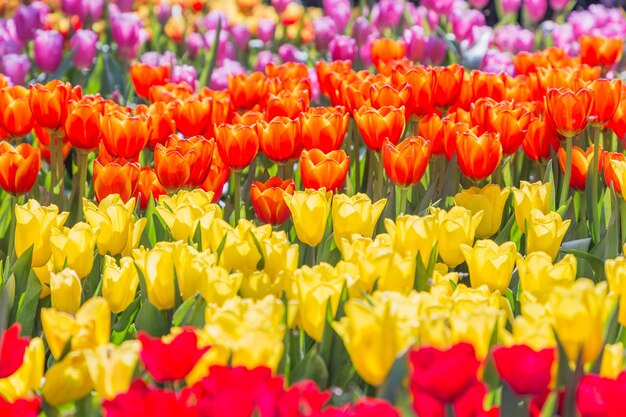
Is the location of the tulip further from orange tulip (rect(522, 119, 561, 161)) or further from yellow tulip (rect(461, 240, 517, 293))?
orange tulip (rect(522, 119, 561, 161))

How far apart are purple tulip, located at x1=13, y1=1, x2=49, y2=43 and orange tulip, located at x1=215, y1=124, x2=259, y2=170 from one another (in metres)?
2.91

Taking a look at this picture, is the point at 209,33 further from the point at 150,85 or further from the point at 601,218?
the point at 601,218

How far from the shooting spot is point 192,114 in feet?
10.1

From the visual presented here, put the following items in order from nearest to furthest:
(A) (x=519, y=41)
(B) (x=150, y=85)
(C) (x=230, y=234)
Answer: (C) (x=230, y=234), (B) (x=150, y=85), (A) (x=519, y=41)

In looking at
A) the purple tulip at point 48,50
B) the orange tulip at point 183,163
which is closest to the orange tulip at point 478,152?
the orange tulip at point 183,163

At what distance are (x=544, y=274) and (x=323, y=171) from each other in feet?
2.83

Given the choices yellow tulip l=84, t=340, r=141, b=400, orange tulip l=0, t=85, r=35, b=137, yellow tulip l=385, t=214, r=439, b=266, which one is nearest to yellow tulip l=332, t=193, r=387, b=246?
yellow tulip l=385, t=214, r=439, b=266

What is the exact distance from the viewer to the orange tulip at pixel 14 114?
3072 mm

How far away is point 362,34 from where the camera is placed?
19.4 ft

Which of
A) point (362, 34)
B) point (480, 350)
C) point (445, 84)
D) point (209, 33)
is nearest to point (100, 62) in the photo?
point (209, 33)

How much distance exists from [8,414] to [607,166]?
1.91 m

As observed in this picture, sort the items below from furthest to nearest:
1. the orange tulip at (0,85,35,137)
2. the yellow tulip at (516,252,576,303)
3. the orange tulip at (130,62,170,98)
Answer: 1. the orange tulip at (130,62,170,98)
2. the orange tulip at (0,85,35,137)
3. the yellow tulip at (516,252,576,303)

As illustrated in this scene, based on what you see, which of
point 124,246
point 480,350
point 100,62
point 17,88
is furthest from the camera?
point 100,62

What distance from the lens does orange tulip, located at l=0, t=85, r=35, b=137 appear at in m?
3.07
